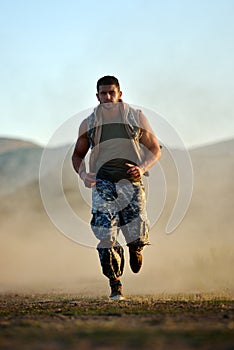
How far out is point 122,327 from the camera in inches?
193

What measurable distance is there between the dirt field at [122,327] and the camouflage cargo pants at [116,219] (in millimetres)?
1586

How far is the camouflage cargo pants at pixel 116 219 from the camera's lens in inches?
335

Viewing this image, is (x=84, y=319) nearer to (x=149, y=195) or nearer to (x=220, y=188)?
(x=149, y=195)

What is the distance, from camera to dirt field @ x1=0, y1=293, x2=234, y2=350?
13.9 feet

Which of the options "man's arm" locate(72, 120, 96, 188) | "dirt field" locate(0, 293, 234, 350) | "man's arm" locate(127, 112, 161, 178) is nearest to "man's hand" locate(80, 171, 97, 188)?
"man's arm" locate(72, 120, 96, 188)

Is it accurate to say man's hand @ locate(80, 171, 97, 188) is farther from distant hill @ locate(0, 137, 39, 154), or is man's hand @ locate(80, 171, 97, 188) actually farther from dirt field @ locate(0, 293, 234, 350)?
distant hill @ locate(0, 137, 39, 154)

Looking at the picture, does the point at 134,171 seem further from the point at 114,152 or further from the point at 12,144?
the point at 12,144

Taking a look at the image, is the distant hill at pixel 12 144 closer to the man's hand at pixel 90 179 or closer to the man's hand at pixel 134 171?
the man's hand at pixel 90 179

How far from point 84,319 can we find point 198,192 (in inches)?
1087

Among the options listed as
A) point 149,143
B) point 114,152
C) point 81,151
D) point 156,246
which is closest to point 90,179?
point 114,152

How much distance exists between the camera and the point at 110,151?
341 inches

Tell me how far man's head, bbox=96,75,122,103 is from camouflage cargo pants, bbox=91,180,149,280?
1039mm

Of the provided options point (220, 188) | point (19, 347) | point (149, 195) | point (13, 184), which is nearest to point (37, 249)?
point (220, 188)

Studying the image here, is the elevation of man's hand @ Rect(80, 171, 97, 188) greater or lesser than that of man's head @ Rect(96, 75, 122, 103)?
lesser
